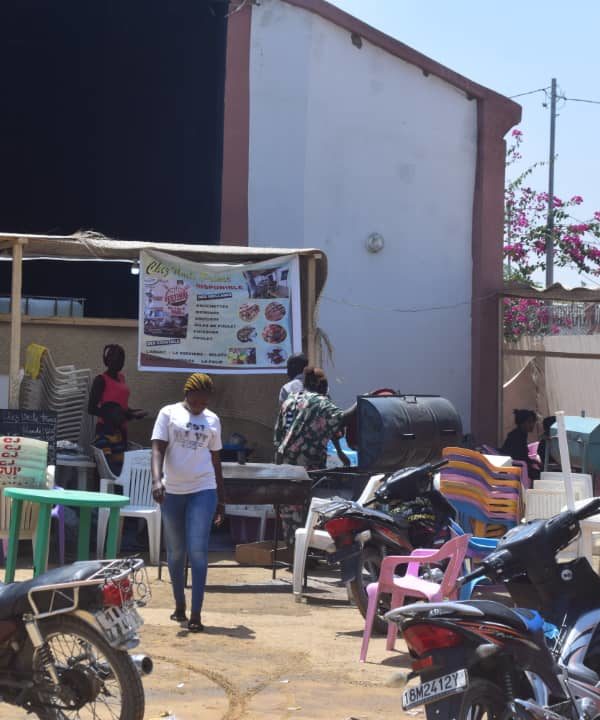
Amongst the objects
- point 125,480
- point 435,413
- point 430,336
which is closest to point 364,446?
point 435,413

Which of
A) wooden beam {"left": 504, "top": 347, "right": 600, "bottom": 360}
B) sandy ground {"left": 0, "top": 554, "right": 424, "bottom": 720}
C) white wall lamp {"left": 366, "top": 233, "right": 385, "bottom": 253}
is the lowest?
sandy ground {"left": 0, "top": 554, "right": 424, "bottom": 720}

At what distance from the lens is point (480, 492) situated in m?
9.41

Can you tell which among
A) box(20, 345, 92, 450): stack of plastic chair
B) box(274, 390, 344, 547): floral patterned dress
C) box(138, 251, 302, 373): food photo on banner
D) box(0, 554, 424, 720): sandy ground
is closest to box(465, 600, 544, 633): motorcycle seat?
box(0, 554, 424, 720): sandy ground

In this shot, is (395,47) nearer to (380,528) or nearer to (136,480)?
(136,480)

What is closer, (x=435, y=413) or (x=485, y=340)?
Answer: (x=435, y=413)

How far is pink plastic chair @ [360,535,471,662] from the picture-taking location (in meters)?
7.04

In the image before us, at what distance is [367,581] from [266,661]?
121cm

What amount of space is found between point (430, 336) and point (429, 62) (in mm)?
3447

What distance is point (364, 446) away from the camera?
10.5 metres

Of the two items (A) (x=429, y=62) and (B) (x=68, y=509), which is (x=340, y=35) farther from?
(B) (x=68, y=509)

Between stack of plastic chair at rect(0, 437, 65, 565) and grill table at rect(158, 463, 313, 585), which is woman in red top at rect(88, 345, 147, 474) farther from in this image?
grill table at rect(158, 463, 313, 585)

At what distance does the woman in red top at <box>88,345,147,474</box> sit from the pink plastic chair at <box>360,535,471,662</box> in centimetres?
449

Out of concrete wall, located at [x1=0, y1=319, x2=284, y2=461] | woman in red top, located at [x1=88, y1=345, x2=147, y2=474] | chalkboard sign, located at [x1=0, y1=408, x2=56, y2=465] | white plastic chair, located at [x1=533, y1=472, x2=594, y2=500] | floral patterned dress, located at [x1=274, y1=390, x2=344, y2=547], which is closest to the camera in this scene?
white plastic chair, located at [x1=533, y1=472, x2=594, y2=500]

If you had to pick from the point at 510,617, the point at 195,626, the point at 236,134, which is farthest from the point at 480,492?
the point at 236,134
